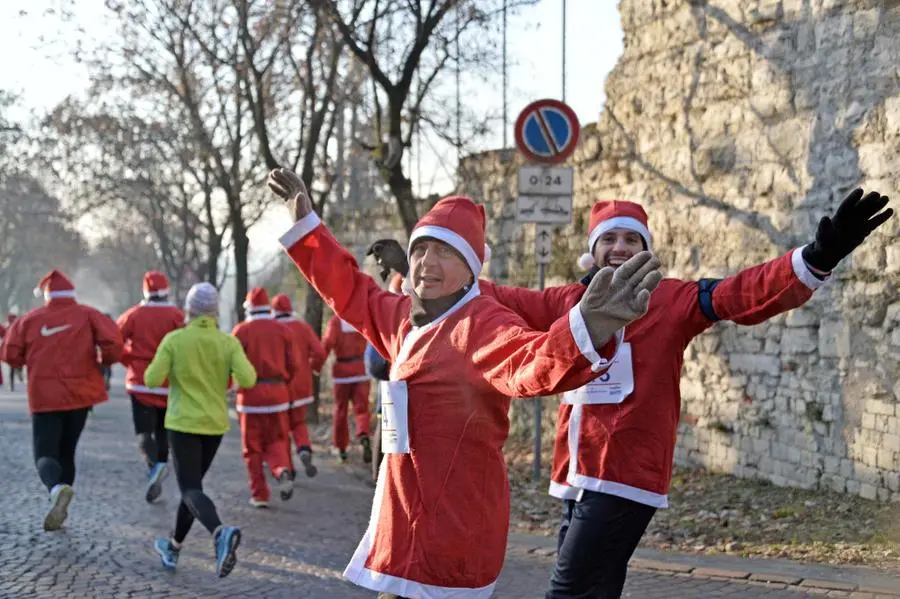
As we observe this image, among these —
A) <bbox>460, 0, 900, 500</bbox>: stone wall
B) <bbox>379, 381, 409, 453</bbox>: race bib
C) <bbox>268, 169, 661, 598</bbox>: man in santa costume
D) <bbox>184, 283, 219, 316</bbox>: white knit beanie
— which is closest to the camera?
<bbox>268, 169, 661, 598</bbox>: man in santa costume

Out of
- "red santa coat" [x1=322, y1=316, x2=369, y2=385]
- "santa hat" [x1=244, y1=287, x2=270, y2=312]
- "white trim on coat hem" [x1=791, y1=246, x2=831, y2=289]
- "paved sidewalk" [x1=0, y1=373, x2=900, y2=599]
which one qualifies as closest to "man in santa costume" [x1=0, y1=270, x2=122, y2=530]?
"paved sidewalk" [x1=0, y1=373, x2=900, y2=599]

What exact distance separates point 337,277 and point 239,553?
14.2ft

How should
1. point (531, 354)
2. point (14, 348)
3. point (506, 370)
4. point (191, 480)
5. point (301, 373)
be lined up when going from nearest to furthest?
point (531, 354)
point (506, 370)
point (191, 480)
point (14, 348)
point (301, 373)

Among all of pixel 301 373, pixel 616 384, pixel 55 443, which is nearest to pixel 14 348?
pixel 55 443

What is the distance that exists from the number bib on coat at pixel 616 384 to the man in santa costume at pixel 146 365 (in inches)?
251

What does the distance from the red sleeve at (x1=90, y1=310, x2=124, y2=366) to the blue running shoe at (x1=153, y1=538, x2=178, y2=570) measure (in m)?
2.06

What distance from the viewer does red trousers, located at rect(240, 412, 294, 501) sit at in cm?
995

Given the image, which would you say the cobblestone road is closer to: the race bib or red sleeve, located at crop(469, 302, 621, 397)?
the race bib

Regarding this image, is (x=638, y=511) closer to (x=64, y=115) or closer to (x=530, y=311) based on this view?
(x=530, y=311)

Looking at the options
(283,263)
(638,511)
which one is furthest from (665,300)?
(283,263)

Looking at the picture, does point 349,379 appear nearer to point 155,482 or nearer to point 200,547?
point 155,482

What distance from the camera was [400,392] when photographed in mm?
3682

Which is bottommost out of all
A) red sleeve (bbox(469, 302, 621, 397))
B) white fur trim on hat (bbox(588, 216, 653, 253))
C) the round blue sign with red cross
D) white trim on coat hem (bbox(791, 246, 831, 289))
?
red sleeve (bbox(469, 302, 621, 397))

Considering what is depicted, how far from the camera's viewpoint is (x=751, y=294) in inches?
166
